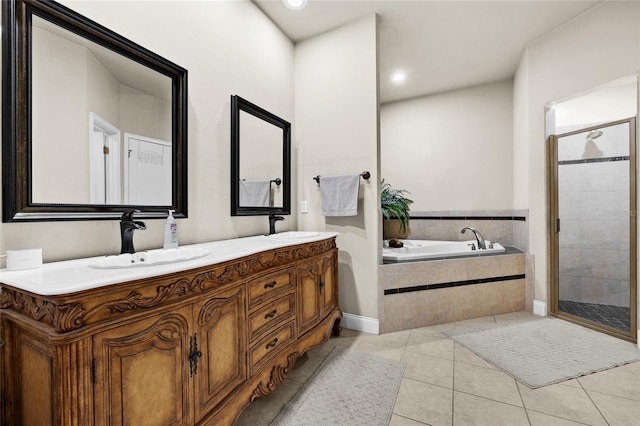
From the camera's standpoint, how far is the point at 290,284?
169 centimetres

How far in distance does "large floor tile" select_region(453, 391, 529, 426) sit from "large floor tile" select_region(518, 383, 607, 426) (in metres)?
0.12

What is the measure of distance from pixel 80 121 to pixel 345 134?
72.4 inches

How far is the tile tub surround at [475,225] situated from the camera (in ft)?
10.6

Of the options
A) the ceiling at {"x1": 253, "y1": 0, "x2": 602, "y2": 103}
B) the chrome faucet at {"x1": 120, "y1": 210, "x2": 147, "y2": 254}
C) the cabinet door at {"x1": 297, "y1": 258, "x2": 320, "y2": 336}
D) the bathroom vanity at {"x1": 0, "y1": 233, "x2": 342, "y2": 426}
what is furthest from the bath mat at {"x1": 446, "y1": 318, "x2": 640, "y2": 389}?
the ceiling at {"x1": 253, "y1": 0, "x2": 602, "y2": 103}

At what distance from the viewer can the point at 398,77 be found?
138 inches

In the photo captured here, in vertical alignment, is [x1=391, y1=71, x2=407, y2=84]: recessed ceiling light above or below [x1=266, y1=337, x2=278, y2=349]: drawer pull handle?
above

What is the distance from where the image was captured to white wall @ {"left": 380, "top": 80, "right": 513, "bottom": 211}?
3621mm

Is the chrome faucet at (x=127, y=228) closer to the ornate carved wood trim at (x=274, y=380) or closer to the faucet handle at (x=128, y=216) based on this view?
the faucet handle at (x=128, y=216)

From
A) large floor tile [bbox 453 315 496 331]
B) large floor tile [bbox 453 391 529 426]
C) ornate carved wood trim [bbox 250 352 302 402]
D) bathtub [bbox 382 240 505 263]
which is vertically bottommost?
large floor tile [bbox 453 391 529 426]

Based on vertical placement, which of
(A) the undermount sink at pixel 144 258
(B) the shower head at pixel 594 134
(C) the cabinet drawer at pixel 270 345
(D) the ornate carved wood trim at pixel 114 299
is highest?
(B) the shower head at pixel 594 134

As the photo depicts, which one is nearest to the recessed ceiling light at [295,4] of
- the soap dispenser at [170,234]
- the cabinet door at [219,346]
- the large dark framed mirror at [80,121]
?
the large dark framed mirror at [80,121]

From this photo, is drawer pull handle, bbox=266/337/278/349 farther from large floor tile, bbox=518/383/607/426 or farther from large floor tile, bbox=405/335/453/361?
→ large floor tile, bbox=518/383/607/426

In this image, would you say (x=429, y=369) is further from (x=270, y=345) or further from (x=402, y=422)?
(x=270, y=345)

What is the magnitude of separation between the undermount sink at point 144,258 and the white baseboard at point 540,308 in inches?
125
